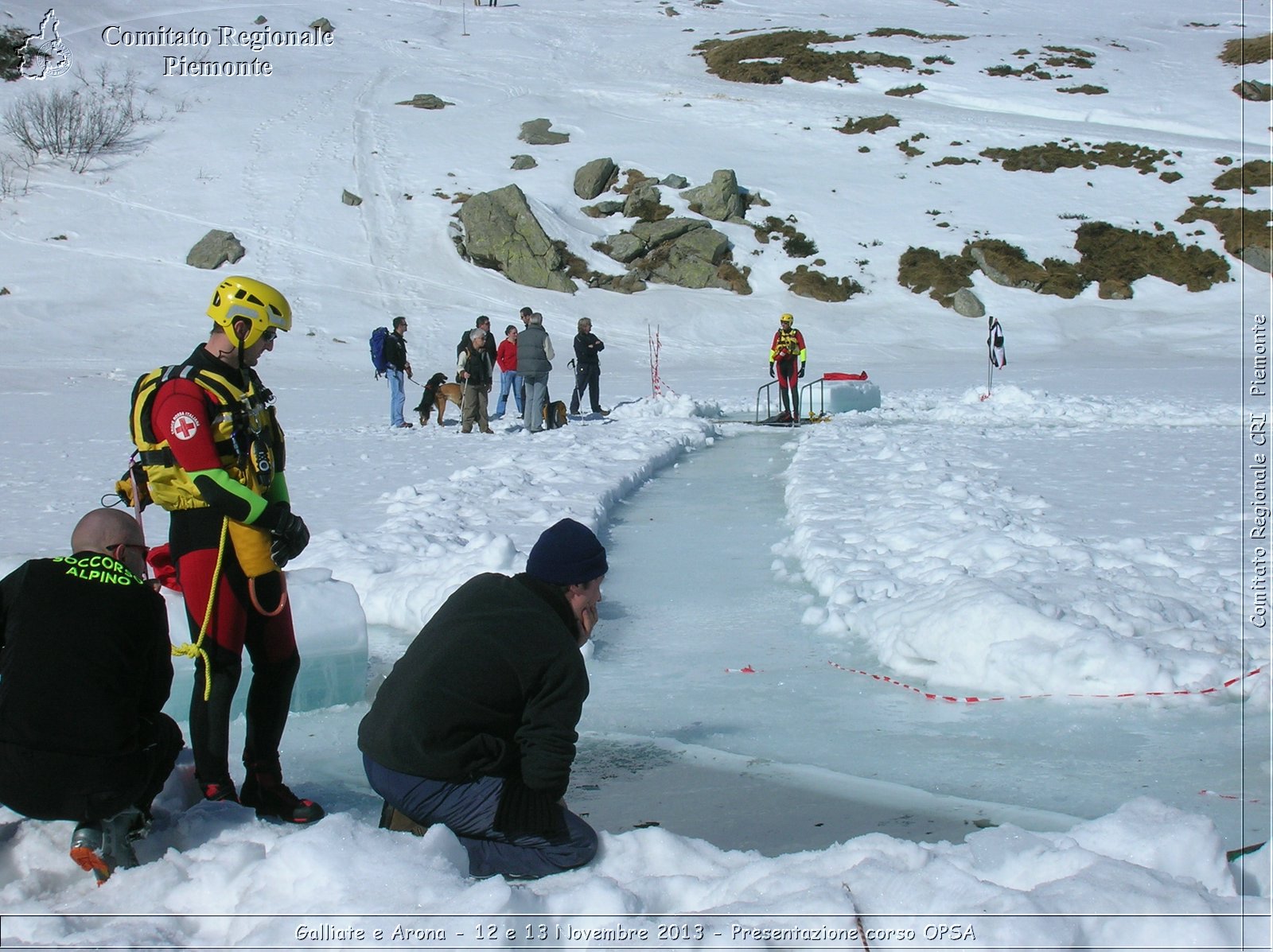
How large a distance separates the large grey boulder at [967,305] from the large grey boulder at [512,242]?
12300mm

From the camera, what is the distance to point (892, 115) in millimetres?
50000

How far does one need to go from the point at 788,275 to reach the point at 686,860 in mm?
36427

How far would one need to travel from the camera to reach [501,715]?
3.06m

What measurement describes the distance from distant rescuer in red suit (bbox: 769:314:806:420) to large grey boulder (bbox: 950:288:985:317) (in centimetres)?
2203

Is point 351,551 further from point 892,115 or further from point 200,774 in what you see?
point 892,115

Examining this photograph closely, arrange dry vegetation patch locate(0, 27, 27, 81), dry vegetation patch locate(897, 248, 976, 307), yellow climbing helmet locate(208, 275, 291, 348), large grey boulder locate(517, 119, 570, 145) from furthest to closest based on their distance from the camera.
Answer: large grey boulder locate(517, 119, 570, 145)
dry vegetation patch locate(0, 27, 27, 81)
dry vegetation patch locate(897, 248, 976, 307)
yellow climbing helmet locate(208, 275, 291, 348)

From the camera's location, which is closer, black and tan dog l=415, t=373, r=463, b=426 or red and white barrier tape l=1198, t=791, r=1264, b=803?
red and white barrier tape l=1198, t=791, r=1264, b=803

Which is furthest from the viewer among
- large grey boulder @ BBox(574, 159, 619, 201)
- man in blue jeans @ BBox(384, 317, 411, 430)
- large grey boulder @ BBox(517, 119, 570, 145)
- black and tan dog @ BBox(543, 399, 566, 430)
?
large grey boulder @ BBox(517, 119, 570, 145)

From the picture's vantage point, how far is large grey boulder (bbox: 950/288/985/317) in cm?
3653

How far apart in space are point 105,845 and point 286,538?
1.02 m

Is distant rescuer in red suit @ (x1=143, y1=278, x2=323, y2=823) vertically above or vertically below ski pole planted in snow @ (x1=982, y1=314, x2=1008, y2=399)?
above

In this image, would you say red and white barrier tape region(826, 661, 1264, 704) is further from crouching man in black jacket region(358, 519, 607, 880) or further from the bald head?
the bald head

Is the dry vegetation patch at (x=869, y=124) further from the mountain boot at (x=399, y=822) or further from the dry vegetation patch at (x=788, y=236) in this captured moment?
the mountain boot at (x=399, y=822)

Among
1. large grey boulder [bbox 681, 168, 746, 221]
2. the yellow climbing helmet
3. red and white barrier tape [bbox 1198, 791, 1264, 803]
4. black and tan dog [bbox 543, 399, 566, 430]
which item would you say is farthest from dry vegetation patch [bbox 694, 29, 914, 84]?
the yellow climbing helmet
